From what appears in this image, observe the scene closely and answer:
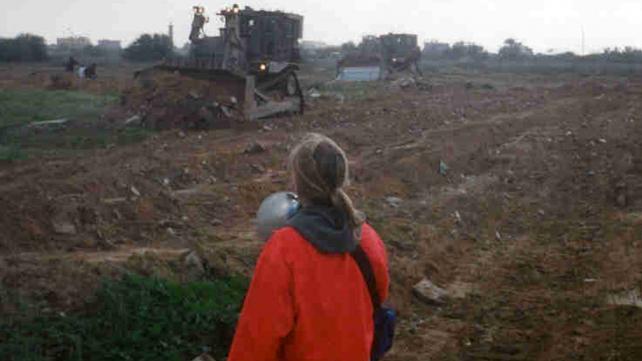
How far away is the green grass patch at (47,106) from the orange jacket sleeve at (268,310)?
15.9 metres

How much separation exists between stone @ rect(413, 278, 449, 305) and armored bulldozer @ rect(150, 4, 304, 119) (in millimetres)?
11482

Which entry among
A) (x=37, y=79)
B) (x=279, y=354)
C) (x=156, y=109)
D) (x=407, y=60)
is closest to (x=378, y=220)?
(x=279, y=354)

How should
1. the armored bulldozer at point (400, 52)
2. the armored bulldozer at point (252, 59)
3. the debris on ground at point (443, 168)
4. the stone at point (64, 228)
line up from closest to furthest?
the stone at point (64, 228) → the debris on ground at point (443, 168) → the armored bulldozer at point (252, 59) → the armored bulldozer at point (400, 52)

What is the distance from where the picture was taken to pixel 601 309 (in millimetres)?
7105

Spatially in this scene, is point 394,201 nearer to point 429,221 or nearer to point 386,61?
point 429,221

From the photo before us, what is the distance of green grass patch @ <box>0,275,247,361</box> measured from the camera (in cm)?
500

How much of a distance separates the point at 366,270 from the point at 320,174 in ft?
1.45

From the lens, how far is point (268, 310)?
9.73ft

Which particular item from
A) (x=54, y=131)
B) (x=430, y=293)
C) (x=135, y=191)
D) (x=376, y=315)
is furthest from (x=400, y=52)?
(x=376, y=315)

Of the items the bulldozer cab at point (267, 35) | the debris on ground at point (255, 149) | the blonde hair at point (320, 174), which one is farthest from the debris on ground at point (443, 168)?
the bulldozer cab at point (267, 35)

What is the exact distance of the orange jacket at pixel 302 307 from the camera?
2.97 meters

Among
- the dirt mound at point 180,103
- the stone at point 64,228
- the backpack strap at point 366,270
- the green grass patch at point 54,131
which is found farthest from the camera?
the dirt mound at point 180,103

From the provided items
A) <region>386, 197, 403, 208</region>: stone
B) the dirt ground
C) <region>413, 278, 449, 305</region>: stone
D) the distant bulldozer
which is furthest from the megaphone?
the distant bulldozer

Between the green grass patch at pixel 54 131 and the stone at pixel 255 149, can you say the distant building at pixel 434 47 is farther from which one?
the stone at pixel 255 149
